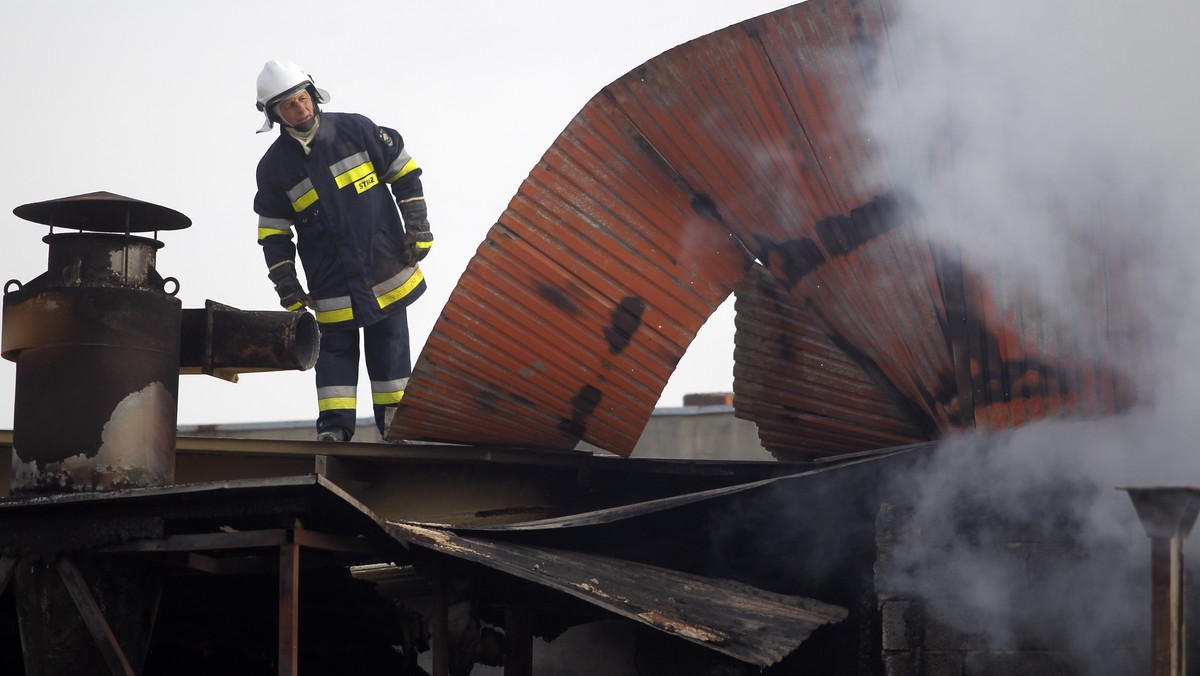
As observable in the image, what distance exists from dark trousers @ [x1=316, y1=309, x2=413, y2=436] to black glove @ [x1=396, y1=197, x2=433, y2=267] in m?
0.41

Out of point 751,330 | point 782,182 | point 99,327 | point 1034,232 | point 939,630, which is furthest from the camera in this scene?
point 751,330

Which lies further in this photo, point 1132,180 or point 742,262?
point 742,262

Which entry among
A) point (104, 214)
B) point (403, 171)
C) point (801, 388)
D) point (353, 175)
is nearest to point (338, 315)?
point (353, 175)

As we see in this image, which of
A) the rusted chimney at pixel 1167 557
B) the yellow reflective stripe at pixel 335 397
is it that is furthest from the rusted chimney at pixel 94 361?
the rusted chimney at pixel 1167 557

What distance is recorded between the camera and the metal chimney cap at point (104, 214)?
24.6 feet

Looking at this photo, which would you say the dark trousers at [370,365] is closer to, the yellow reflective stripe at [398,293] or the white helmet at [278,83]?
the yellow reflective stripe at [398,293]

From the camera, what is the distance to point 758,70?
28.4ft

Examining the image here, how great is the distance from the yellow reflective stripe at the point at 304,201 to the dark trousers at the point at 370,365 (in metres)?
0.84

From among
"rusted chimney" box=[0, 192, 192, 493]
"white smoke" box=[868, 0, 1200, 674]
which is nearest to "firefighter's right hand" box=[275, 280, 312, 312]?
"rusted chimney" box=[0, 192, 192, 493]

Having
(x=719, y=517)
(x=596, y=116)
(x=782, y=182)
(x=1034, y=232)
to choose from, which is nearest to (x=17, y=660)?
(x=719, y=517)

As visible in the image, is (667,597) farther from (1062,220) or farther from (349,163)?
(349,163)

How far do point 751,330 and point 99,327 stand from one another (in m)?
4.11

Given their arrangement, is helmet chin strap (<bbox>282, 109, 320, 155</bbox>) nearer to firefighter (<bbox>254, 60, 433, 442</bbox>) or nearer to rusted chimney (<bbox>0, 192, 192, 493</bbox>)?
firefighter (<bbox>254, 60, 433, 442</bbox>)

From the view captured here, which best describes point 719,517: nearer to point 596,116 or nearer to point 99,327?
point 596,116
